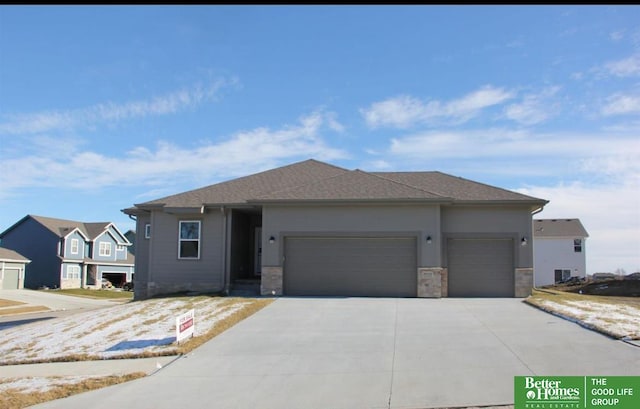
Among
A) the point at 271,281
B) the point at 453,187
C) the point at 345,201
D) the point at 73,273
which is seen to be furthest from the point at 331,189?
the point at 73,273

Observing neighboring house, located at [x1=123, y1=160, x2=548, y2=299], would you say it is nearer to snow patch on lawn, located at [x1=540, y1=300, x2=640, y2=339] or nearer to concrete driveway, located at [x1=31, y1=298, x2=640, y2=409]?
snow patch on lawn, located at [x1=540, y1=300, x2=640, y2=339]

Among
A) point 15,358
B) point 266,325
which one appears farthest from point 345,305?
point 15,358

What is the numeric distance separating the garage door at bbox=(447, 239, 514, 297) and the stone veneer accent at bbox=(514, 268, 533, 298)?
0.19 meters

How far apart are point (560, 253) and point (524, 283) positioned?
32.2 metres

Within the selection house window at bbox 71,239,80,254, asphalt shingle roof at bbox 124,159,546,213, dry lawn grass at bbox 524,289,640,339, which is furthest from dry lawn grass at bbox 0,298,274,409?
house window at bbox 71,239,80,254

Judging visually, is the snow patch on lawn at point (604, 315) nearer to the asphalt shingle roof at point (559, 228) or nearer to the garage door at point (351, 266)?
the garage door at point (351, 266)

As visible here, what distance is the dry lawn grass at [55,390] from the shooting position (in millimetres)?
8336

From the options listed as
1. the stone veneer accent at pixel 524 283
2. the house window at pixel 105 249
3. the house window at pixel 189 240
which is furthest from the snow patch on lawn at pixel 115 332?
the house window at pixel 105 249

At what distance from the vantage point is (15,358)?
11703 millimetres

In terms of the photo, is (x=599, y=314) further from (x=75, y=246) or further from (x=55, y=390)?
(x=75, y=246)

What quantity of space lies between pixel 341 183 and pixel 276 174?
4.26 m

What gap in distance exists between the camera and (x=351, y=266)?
18672mm

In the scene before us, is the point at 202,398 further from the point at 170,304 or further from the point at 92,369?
the point at 170,304

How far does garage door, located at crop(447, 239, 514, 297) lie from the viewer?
18641 millimetres
